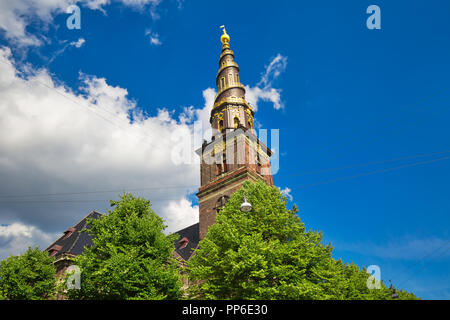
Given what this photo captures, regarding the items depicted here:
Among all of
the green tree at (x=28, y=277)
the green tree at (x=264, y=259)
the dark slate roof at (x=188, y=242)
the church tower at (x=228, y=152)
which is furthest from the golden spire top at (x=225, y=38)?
the green tree at (x=28, y=277)

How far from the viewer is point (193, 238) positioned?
3528 cm

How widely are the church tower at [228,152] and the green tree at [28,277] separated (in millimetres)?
14484

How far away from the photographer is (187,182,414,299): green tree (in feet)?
A: 47.0

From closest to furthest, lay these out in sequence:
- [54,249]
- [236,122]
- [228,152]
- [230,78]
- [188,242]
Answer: [54,249]
[228,152]
[188,242]
[236,122]
[230,78]

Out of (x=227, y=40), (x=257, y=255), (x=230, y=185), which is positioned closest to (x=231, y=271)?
(x=257, y=255)

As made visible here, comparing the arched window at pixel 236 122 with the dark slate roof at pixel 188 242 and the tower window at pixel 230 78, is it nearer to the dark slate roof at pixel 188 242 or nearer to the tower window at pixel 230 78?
the tower window at pixel 230 78

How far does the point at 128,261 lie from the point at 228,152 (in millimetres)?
20910

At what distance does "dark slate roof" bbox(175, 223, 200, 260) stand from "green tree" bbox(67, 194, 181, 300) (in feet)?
48.0

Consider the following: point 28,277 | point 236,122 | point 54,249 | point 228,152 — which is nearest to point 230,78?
point 236,122

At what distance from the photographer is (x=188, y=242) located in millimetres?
34719

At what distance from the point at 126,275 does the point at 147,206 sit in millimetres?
5260

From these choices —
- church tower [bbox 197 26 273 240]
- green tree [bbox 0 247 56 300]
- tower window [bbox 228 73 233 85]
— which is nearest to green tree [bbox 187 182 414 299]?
church tower [bbox 197 26 273 240]

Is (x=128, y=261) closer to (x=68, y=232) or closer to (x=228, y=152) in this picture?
(x=68, y=232)

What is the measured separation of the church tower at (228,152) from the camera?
31781 millimetres
